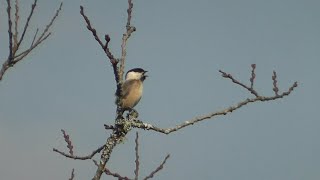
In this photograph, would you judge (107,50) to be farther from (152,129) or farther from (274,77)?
(274,77)

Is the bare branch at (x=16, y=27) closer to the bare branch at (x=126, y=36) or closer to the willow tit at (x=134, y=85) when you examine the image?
the bare branch at (x=126, y=36)

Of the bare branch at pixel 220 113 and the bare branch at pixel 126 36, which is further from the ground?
the bare branch at pixel 126 36

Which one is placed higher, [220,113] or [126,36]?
[126,36]

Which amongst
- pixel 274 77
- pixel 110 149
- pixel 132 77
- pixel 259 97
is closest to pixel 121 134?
pixel 110 149

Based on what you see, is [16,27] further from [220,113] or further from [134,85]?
[134,85]

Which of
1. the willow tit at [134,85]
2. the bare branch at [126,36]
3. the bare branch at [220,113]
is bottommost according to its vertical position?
the bare branch at [220,113]

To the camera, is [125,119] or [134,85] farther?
[134,85]

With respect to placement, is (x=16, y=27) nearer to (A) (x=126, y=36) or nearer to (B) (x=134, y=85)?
(A) (x=126, y=36)

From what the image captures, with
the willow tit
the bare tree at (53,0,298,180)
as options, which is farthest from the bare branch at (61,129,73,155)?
the willow tit

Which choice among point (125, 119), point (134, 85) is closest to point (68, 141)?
point (125, 119)

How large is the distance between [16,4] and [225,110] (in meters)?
2.80

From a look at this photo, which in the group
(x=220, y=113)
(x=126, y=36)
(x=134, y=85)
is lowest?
(x=220, y=113)

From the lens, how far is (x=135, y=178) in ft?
20.8

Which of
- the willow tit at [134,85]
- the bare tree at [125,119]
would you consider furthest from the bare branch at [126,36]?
the willow tit at [134,85]
